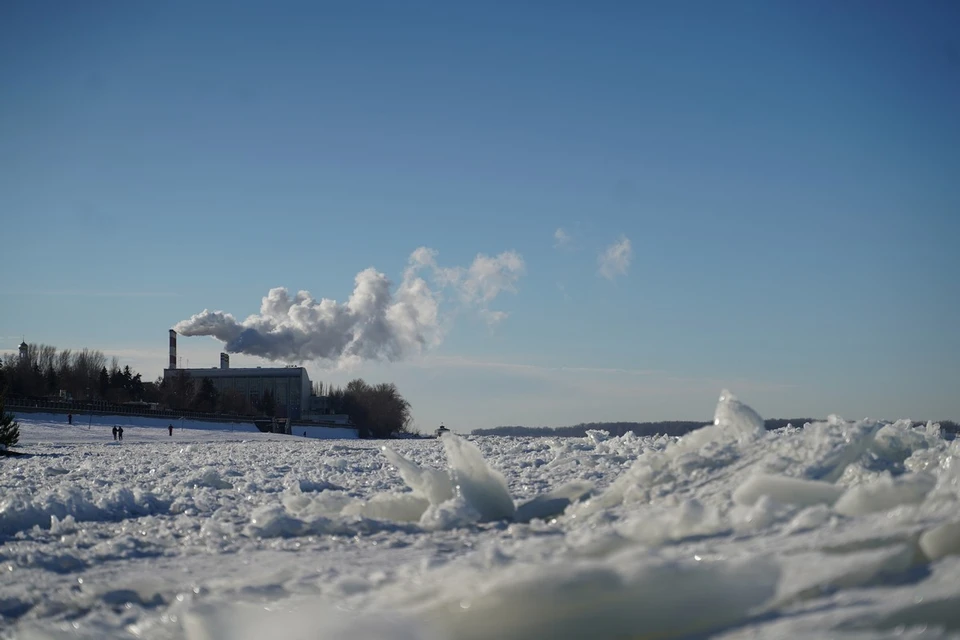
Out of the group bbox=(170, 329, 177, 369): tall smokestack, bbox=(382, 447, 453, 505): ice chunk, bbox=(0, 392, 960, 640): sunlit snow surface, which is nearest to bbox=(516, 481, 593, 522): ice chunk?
bbox=(0, 392, 960, 640): sunlit snow surface


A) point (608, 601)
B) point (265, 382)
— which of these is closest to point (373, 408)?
point (265, 382)

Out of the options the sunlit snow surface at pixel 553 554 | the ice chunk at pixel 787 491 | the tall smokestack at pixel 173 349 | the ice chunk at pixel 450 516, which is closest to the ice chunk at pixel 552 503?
the sunlit snow surface at pixel 553 554

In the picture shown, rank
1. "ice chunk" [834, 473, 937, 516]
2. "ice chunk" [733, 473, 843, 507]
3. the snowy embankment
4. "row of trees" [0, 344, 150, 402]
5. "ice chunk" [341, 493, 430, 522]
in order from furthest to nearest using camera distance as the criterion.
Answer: "row of trees" [0, 344, 150, 402] → the snowy embankment → "ice chunk" [341, 493, 430, 522] → "ice chunk" [733, 473, 843, 507] → "ice chunk" [834, 473, 937, 516]

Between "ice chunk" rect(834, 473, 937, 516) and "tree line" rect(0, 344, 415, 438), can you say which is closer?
"ice chunk" rect(834, 473, 937, 516)

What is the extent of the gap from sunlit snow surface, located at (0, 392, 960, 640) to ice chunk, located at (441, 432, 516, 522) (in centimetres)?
2

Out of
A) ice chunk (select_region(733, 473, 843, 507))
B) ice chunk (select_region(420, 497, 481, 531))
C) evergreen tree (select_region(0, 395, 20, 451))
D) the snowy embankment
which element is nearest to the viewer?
ice chunk (select_region(733, 473, 843, 507))

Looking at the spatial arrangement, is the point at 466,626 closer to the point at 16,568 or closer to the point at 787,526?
the point at 787,526

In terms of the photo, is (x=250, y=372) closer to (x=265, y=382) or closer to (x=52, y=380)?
(x=265, y=382)

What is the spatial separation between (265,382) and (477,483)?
96.1 metres

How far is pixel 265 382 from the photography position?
99.1 m

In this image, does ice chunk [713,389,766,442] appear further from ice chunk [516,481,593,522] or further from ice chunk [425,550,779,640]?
ice chunk [425,550,779,640]

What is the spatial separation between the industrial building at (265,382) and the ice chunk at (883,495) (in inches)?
3766

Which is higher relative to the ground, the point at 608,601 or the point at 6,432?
the point at 608,601

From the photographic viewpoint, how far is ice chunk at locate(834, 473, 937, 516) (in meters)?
4.61
